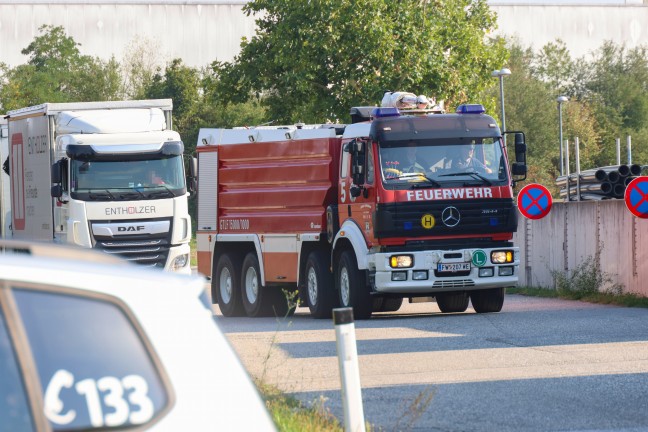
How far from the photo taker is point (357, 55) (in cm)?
4706

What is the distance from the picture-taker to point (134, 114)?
2409cm

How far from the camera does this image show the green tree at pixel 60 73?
90.2 meters

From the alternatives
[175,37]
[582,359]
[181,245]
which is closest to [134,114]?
[181,245]

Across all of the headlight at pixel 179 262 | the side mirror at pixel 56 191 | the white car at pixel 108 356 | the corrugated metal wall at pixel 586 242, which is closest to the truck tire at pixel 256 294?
the headlight at pixel 179 262

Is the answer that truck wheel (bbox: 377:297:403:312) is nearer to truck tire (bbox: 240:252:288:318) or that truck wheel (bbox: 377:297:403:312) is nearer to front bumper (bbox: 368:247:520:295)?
truck tire (bbox: 240:252:288:318)

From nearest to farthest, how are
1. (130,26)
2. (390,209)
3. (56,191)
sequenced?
1. (390,209)
2. (56,191)
3. (130,26)

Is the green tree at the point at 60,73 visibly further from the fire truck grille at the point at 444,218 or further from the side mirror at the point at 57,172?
the fire truck grille at the point at 444,218

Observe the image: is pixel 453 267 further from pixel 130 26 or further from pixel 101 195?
pixel 130 26

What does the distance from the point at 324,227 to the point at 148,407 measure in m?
18.8

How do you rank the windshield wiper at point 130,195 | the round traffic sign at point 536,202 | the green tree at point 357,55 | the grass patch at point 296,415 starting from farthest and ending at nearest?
the green tree at point 357,55 < the round traffic sign at point 536,202 < the windshield wiper at point 130,195 < the grass patch at point 296,415

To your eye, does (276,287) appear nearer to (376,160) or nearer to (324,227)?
(324,227)

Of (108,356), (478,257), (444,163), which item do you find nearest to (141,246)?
(444,163)

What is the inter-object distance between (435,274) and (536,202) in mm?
7806

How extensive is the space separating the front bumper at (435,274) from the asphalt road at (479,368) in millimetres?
501
